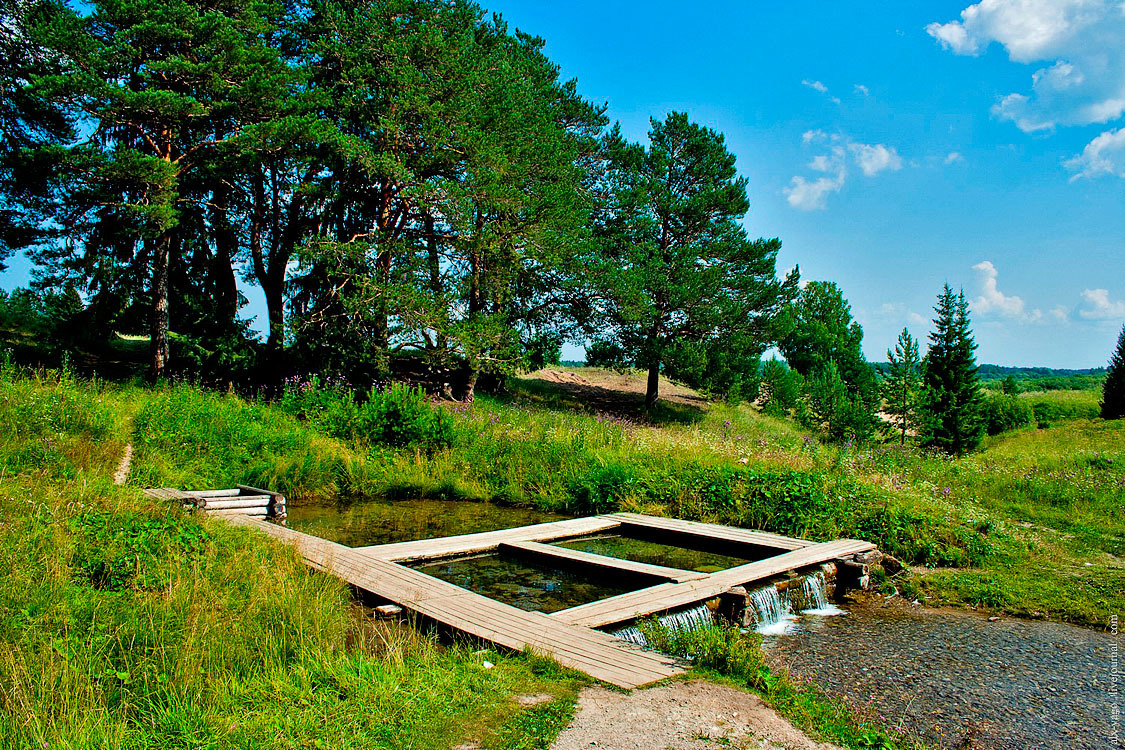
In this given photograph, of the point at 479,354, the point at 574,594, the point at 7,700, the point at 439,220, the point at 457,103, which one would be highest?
the point at 457,103

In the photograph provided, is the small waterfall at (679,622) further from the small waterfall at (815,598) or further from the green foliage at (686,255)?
the green foliage at (686,255)

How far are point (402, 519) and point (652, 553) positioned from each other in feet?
13.2

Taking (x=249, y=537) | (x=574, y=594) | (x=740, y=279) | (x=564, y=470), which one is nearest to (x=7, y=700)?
(x=249, y=537)

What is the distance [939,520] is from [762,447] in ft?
15.3

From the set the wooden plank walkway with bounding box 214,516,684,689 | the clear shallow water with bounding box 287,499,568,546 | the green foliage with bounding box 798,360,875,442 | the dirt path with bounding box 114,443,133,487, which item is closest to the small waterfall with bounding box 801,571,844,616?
the wooden plank walkway with bounding box 214,516,684,689

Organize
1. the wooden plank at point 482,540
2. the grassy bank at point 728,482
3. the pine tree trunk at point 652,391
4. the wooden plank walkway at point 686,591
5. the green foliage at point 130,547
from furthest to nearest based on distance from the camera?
the pine tree trunk at point 652,391
the grassy bank at point 728,482
the wooden plank at point 482,540
the wooden plank walkway at point 686,591
the green foliage at point 130,547

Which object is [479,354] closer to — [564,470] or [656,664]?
[564,470]

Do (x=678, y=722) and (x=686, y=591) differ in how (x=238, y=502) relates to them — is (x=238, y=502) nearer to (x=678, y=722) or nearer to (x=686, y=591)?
(x=686, y=591)

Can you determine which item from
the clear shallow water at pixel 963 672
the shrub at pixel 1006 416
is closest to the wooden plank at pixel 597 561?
the clear shallow water at pixel 963 672

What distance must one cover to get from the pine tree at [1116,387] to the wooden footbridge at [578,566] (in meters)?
39.3

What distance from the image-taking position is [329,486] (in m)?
12.1

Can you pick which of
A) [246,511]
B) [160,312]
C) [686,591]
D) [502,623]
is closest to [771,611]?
[686,591]

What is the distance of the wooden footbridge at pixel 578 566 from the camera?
15.7 ft

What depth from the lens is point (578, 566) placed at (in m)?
8.02
